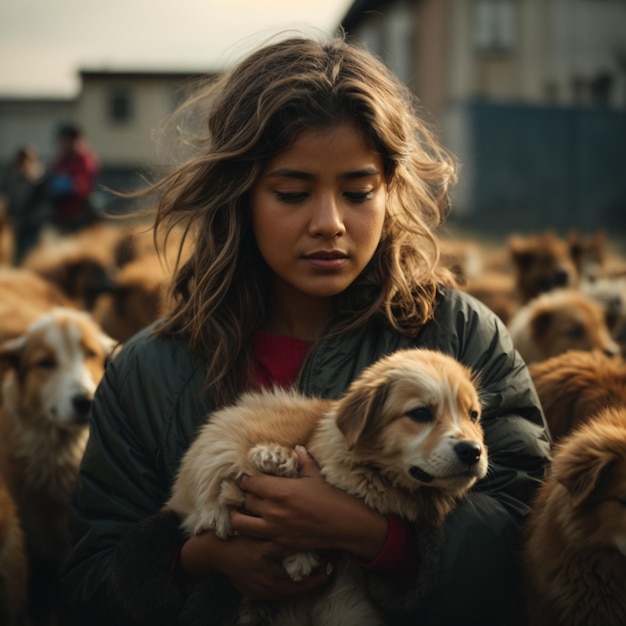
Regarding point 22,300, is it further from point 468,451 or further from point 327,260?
point 468,451

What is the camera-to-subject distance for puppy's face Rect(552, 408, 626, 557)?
9.96 feet

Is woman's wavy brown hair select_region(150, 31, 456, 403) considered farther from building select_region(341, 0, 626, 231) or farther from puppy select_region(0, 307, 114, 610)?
building select_region(341, 0, 626, 231)

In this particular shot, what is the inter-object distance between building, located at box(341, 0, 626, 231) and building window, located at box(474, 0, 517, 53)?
0.03 metres

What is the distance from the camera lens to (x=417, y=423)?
2.90 m

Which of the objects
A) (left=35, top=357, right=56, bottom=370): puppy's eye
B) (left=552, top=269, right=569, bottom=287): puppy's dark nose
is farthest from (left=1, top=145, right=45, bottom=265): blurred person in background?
(left=35, top=357, right=56, bottom=370): puppy's eye

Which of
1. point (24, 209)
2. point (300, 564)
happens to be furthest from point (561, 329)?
point (24, 209)

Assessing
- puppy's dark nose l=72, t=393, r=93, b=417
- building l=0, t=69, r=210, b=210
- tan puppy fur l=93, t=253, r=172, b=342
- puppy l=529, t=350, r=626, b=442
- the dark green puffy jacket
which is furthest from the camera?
building l=0, t=69, r=210, b=210

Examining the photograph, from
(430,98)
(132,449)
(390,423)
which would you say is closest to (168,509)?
(132,449)

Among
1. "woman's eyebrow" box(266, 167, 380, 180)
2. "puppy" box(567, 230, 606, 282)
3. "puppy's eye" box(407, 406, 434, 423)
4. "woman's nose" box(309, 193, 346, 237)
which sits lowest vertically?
"puppy" box(567, 230, 606, 282)

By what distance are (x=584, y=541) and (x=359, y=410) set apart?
91 cm

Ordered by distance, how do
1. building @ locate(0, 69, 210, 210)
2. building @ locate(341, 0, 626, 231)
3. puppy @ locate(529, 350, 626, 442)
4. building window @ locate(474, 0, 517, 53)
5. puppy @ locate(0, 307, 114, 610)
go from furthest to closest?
building @ locate(0, 69, 210, 210) → building window @ locate(474, 0, 517, 53) → building @ locate(341, 0, 626, 231) → puppy @ locate(0, 307, 114, 610) → puppy @ locate(529, 350, 626, 442)

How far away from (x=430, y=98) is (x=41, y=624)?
89.2 ft

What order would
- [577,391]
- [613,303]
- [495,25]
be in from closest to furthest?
[577,391] < [613,303] < [495,25]

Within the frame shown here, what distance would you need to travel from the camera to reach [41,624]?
4.86 metres
